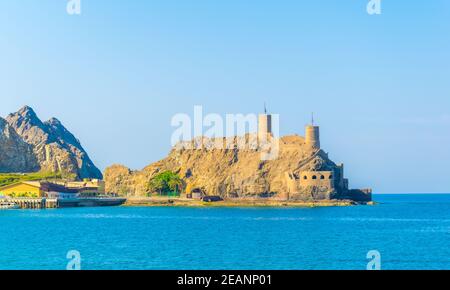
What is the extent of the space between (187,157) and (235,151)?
40.5 ft

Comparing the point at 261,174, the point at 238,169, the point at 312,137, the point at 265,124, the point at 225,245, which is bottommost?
the point at 225,245

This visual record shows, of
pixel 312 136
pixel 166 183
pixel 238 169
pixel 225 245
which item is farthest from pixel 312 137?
pixel 225 245

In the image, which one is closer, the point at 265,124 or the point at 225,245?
the point at 225,245

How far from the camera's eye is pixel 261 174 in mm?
138625

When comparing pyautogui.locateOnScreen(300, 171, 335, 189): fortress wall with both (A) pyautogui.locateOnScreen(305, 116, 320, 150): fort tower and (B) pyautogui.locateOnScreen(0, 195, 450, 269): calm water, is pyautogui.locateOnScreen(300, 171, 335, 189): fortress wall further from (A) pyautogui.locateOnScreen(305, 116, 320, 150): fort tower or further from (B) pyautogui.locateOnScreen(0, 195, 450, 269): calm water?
(B) pyautogui.locateOnScreen(0, 195, 450, 269): calm water

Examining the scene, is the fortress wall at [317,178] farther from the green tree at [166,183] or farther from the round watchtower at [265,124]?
the green tree at [166,183]

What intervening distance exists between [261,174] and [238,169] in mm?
5801

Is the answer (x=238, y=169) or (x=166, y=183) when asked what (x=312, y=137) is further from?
(x=166, y=183)

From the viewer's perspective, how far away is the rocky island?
132 meters

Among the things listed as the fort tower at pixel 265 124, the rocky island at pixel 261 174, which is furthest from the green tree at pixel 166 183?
the fort tower at pixel 265 124

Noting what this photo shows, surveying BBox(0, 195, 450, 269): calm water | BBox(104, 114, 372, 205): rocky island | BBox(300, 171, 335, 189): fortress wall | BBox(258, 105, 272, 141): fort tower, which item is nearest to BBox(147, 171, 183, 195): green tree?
BBox(104, 114, 372, 205): rocky island

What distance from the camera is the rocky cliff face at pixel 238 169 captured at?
134625mm
